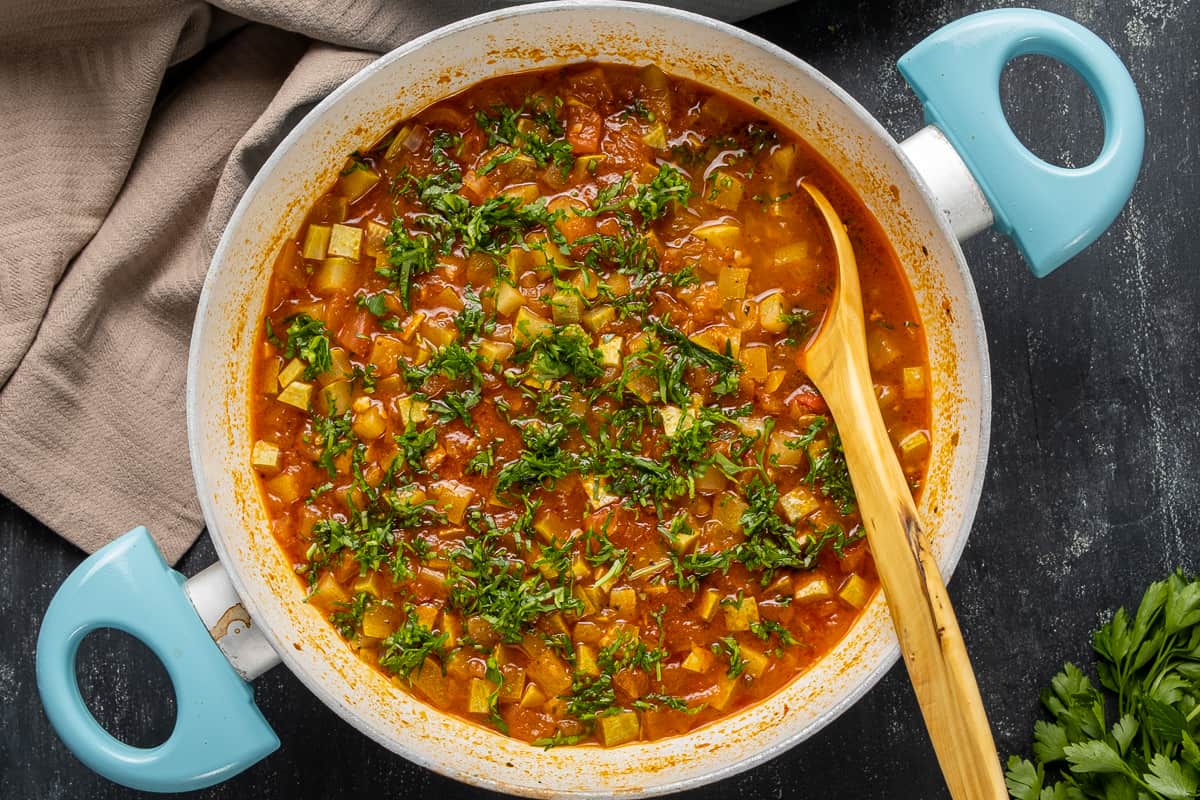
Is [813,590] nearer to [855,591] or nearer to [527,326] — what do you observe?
[855,591]

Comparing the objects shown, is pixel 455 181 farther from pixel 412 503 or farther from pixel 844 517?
pixel 844 517

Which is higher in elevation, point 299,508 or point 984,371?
point 984,371

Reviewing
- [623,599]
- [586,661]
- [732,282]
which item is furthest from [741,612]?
[732,282]

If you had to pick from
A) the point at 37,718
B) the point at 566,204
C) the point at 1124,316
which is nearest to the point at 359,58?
the point at 566,204

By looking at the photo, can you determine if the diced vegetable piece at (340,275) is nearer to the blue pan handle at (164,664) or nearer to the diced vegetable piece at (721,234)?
the blue pan handle at (164,664)

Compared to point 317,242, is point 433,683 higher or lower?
lower

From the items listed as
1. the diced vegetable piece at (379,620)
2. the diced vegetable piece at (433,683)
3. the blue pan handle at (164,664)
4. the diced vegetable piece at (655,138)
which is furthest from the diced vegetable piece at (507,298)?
the blue pan handle at (164,664)

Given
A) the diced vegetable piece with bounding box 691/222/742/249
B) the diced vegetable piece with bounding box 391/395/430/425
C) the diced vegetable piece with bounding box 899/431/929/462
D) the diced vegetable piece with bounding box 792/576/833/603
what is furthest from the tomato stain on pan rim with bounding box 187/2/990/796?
the diced vegetable piece with bounding box 391/395/430/425
